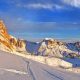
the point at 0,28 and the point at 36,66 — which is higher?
the point at 0,28

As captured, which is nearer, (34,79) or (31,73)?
(34,79)

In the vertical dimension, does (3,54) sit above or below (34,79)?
above

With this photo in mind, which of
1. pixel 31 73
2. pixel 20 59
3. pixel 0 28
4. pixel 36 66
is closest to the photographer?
pixel 31 73

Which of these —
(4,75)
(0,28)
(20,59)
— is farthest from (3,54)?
(0,28)

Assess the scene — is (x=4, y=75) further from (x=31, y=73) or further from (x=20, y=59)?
(x=20, y=59)

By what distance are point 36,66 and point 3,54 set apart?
1.74m

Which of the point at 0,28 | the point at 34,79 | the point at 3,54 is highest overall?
the point at 0,28

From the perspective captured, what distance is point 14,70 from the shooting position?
1084 cm

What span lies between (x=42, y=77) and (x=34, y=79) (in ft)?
1.57

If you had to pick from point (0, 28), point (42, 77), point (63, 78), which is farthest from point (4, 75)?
point (0, 28)

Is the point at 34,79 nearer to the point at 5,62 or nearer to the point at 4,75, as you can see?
the point at 4,75

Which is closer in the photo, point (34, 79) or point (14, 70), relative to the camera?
point (34, 79)

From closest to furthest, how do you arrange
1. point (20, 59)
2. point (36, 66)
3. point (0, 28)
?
point (36, 66) → point (20, 59) → point (0, 28)

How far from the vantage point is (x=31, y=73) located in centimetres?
1051
